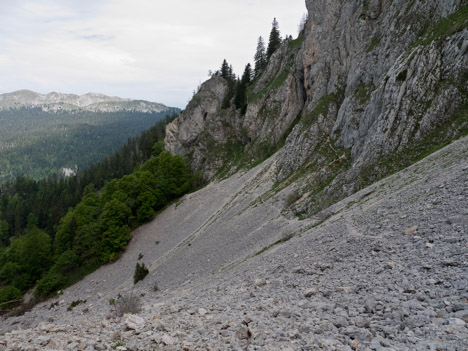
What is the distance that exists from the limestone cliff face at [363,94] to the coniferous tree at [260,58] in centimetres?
2433

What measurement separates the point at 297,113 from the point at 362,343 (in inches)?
2166

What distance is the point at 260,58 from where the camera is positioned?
86.1 m

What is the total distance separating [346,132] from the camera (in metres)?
32.7

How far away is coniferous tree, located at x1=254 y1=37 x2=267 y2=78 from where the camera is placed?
8531 centimetres

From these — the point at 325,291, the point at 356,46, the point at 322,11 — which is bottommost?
the point at 325,291

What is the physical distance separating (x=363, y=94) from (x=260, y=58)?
2383 inches

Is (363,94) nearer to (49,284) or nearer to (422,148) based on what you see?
(422,148)

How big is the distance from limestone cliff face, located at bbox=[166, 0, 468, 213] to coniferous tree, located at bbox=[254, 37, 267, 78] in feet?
79.8

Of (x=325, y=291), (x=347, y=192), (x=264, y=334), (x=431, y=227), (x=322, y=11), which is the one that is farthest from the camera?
(x=322, y=11)

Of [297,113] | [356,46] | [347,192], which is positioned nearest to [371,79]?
[356,46]

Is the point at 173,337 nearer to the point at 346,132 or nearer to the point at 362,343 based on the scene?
the point at 362,343

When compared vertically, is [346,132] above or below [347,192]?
above

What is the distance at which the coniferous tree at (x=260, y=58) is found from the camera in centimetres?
8531

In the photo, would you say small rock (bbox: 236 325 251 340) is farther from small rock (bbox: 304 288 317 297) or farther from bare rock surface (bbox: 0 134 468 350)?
small rock (bbox: 304 288 317 297)
